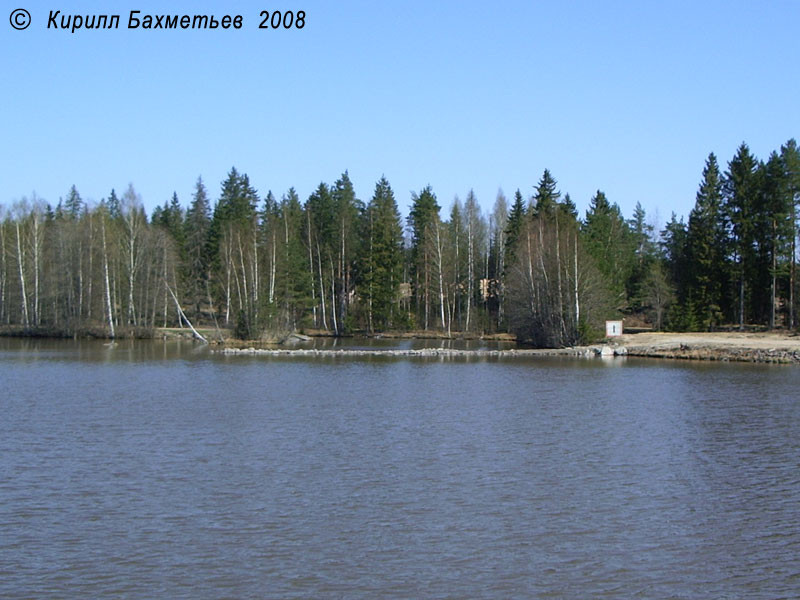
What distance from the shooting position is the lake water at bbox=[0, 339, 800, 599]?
1116cm

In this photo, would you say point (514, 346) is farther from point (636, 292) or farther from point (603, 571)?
point (603, 571)

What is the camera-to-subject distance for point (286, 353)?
45.7 m

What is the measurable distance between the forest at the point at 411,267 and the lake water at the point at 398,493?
24.8 metres

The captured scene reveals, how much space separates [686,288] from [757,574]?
5054 centimetres

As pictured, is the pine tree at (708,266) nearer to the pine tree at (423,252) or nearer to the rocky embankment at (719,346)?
the rocky embankment at (719,346)

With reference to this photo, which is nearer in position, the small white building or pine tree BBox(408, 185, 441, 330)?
the small white building

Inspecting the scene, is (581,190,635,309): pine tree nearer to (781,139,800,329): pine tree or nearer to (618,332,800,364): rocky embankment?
(618,332,800,364): rocky embankment

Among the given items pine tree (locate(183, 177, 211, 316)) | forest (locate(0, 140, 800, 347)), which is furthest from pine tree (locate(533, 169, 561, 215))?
pine tree (locate(183, 177, 211, 316))

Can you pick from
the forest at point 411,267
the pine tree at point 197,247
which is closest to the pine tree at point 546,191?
the forest at point 411,267

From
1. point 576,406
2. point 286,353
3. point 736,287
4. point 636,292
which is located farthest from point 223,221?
point 576,406

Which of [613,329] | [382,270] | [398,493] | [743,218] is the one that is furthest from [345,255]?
[398,493]

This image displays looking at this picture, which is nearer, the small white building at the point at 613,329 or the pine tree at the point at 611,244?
the small white building at the point at 613,329

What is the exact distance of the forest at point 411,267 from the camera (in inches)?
2079

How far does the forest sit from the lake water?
24802 mm
